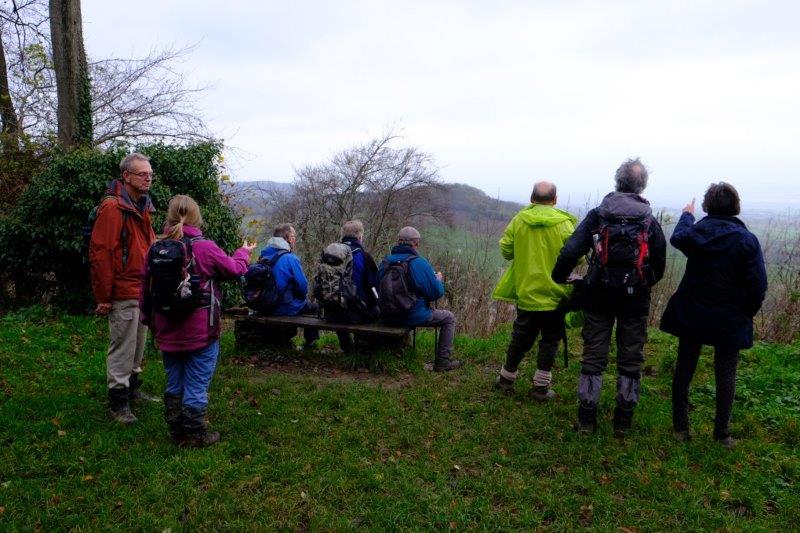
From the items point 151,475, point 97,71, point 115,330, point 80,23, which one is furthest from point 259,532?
point 97,71

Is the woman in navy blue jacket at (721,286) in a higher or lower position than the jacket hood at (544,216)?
lower

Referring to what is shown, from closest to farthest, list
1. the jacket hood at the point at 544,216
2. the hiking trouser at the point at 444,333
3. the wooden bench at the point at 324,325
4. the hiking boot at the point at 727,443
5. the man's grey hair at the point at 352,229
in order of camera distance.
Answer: the hiking boot at the point at 727,443 < the jacket hood at the point at 544,216 < the wooden bench at the point at 324,325 < the man's grey hair at the point at 352,229 < the hiking trouser at the point at 444,333

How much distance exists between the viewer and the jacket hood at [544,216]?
489cm

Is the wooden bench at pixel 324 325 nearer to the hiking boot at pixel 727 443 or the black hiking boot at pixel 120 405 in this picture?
the black hiking boot at pixel 120 405

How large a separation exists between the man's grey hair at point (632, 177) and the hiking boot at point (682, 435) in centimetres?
191

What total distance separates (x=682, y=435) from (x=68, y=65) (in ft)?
35.4

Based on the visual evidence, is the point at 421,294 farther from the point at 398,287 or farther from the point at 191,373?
the point at 191,373

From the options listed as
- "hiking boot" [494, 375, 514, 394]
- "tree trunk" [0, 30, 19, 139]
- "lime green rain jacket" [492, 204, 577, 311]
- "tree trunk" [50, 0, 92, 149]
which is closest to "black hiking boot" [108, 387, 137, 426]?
"hiking boot" [494, 375, 514, 394]

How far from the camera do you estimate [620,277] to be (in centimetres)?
407

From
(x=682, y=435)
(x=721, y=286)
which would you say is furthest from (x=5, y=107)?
(x=682, y=435)

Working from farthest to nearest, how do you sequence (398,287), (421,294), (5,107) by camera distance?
(5,107) → (421,294) → (398,287)

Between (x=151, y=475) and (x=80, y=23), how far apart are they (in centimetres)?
929

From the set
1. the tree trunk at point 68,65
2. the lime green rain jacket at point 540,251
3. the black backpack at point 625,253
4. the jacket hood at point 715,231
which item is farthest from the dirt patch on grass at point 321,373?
the tree trunk at point 68,65

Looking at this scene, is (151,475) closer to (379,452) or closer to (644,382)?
(379,452)
